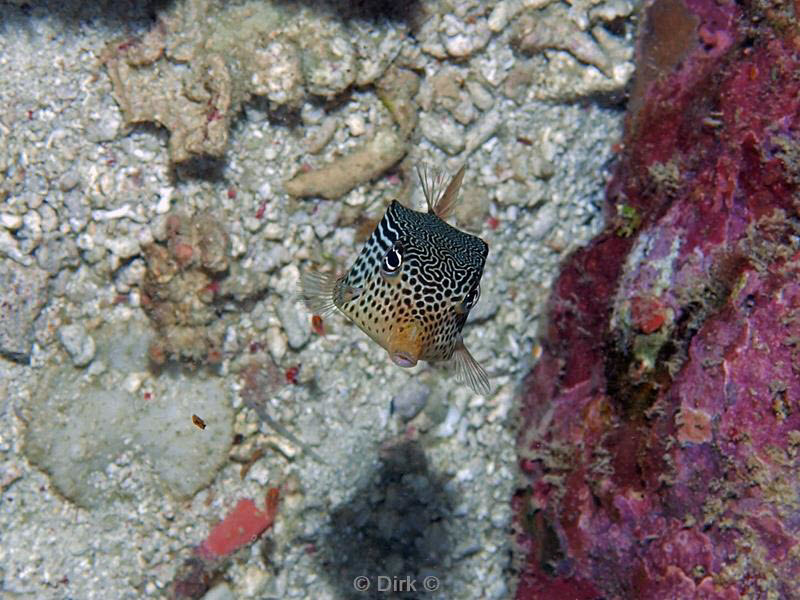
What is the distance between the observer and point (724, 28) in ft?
12.8

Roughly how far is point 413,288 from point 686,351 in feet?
5.45

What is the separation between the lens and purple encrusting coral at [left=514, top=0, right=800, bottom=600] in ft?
9.50

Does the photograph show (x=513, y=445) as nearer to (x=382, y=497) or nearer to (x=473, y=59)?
(x=382, y=497)

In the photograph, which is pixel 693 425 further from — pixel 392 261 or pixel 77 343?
pixel 77 343

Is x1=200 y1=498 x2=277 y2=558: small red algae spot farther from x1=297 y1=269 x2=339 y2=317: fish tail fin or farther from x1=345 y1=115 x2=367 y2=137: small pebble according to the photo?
x1=345 y1=115 x2=367 y2=137: small pebble

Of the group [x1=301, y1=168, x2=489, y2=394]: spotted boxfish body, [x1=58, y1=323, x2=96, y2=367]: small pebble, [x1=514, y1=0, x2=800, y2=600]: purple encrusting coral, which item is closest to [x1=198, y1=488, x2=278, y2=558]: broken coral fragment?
[x1=58, y1=323, x2=96, y2=367]: small pebble

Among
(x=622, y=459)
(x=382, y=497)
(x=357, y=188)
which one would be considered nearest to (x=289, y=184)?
(x=357, y=188)

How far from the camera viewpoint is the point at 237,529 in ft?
15.0

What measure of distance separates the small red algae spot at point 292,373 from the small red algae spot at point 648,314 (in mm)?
2384

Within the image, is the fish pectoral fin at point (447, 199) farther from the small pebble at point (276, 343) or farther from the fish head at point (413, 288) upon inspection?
the small pebble at point (276, 343)

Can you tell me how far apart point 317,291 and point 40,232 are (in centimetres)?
231

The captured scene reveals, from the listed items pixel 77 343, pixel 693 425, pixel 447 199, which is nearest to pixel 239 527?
pixel 77 343

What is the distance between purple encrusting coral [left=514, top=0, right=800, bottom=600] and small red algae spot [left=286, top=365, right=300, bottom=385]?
175 cm

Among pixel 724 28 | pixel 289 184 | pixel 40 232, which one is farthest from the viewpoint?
pixel 289 184
